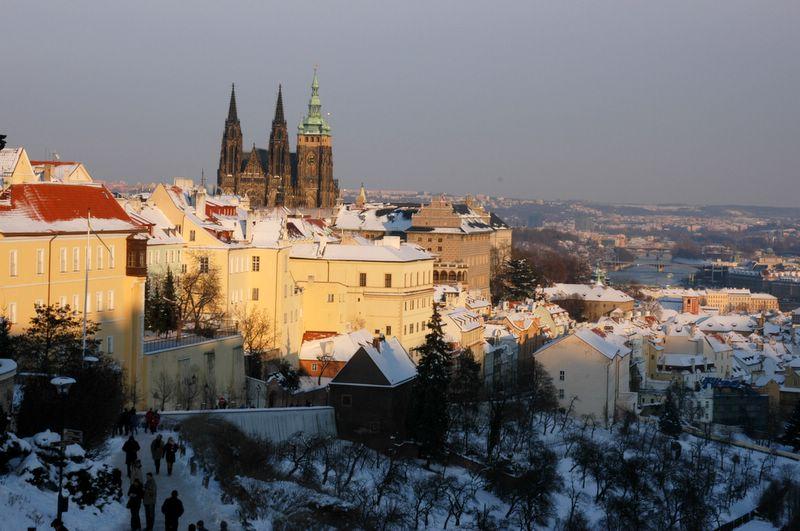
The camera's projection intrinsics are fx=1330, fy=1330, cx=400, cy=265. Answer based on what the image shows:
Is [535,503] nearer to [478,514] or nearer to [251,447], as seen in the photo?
[478,514]

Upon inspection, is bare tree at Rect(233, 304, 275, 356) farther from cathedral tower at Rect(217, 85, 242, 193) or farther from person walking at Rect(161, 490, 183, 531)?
cathedral tower at Rect(217, 85, 242, 193)

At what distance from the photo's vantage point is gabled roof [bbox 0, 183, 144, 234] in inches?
1741

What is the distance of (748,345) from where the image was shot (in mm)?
127438

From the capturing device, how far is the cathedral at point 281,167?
16475cm

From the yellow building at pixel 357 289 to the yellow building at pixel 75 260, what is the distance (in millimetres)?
23533

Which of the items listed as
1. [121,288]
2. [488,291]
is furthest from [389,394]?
[488,291]

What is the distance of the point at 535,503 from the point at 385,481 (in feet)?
31.9

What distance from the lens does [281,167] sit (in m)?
169

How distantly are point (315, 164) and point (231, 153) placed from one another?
13579 mm

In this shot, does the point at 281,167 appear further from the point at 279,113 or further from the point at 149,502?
the point at 149,502

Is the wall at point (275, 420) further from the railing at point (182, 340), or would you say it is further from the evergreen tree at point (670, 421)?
the evergreen tree at point (670, 421)

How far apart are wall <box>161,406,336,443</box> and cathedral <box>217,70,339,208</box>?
111299 millimetres

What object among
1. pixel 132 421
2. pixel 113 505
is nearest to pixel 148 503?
pixel 113 505

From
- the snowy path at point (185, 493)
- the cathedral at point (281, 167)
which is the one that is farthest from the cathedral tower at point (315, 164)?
the snowy path at point (185, 493)
